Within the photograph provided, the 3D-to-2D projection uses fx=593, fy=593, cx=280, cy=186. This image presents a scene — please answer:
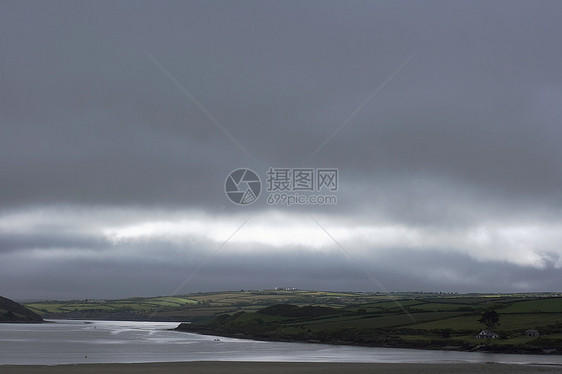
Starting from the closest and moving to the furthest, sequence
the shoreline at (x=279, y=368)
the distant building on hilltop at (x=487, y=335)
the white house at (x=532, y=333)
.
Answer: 1. the shoreline at (x=279, y=368)
2. the white house at (x=532, y=333)
3. the distant building on hilltop at (x=487, y=335)

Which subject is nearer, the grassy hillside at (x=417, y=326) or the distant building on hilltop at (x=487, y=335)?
the grassy hillside at (x=417, y=326)

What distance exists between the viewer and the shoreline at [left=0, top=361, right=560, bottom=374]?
66688 millimetres

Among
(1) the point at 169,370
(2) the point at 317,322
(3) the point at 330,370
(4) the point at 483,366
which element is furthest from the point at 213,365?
(2) the point at 317,322

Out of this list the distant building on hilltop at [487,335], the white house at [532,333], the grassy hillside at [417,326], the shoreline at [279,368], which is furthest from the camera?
the distant building on hilltop at [487,335]

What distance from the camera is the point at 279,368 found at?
7125 cm

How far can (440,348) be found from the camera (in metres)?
109

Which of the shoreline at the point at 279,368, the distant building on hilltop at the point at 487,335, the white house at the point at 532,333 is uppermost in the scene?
the white house at the point at 532,333

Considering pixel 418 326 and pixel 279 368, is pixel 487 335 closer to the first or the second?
pixel 418 326

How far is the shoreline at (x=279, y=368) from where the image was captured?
66688 millimetres

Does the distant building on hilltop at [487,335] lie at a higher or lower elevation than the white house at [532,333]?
lower

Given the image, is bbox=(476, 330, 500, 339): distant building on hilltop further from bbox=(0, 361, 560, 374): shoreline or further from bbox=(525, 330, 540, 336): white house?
bbox=(0, 361, 560, 374): shoreline

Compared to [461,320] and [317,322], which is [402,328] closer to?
[461,320]

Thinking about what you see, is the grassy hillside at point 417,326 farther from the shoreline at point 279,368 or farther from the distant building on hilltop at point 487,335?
the shoreline at point 279,368

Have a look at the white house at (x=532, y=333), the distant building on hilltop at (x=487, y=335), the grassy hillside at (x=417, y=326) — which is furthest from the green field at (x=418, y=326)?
the distant building on hilltop at (x=487, y=335)
